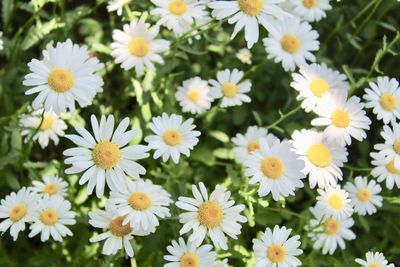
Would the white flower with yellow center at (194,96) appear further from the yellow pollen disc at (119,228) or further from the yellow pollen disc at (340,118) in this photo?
the yellow pollen disc at (119,228)

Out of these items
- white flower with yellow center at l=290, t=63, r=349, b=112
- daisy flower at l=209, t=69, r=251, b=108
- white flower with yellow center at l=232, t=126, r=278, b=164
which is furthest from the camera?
daisy flower at l=209, t=69, r=251, b=108

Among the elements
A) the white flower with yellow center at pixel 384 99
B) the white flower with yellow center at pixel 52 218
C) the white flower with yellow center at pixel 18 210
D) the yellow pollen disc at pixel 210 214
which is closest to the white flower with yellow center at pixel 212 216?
the yellow pollen disc at pixel 210 214

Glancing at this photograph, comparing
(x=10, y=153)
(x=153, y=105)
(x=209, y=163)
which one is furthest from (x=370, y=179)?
(x=10, y=153)

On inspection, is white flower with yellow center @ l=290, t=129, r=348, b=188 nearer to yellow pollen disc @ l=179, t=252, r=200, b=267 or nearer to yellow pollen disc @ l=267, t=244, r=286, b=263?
yellow pollen disc @ l=267, t=244, r=286, b=263

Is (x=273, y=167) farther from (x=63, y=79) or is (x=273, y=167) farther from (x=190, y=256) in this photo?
(x=63, y=79)

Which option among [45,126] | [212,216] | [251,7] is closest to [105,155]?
[212,216]

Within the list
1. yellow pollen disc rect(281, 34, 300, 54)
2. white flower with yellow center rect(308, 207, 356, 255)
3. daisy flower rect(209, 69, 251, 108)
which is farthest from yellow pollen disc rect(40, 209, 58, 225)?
yellow pollen disc rect(281, 34, 300, 54)
